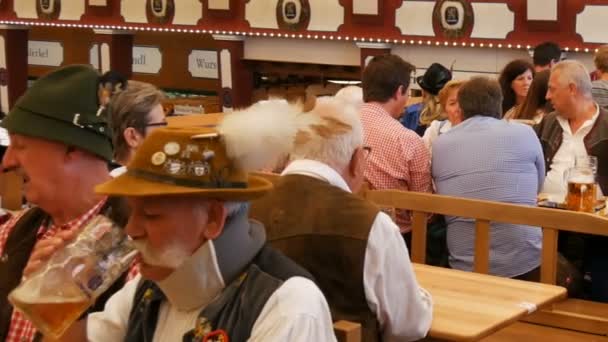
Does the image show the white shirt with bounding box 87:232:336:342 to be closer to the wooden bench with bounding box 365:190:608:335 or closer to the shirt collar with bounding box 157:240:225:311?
the shirt collar with bounding box 157:240:225:311

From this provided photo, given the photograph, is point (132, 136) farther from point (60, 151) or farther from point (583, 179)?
point (583, 179)

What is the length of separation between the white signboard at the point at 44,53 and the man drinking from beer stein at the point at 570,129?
1161 cm

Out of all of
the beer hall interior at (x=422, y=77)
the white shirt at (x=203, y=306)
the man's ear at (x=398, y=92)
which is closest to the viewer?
the white shirt at (x=203, y=306)

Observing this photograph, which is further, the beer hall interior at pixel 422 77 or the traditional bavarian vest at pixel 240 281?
the beer hall interior at pixel 422 77

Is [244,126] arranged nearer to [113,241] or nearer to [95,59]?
[113,241]

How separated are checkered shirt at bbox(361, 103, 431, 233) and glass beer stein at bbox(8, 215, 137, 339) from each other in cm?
321

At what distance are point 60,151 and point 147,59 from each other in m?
13.3

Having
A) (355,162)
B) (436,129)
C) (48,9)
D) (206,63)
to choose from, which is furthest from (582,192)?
(48,9)

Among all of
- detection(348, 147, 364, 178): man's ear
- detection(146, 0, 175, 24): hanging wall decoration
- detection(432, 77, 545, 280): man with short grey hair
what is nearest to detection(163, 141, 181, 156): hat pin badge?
detection(348, 147, 364, 178): man's ear

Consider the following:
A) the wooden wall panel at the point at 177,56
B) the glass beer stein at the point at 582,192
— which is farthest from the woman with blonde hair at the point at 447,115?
the wooden wall panel at the point at 177,56

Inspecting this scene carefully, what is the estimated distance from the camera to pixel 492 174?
5270 millimetres

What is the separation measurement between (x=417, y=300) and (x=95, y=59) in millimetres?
12695

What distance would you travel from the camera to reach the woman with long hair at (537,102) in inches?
283

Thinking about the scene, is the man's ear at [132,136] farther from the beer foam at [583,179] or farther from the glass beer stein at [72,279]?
the beer foam at [583,179]
